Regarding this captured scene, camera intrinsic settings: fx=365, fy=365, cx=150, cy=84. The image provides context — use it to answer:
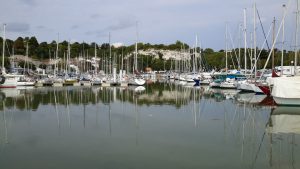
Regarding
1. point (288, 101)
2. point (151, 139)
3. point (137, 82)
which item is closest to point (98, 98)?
point (288, 101)

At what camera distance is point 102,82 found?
71500 millimetres

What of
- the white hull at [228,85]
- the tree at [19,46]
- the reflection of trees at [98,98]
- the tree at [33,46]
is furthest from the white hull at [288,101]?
the tree at [19,46]

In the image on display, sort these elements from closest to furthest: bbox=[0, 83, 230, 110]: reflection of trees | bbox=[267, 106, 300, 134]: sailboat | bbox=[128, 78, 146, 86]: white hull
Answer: bbox=[267, 106, 300, 134]: sailboat → bbox=[0, 83, 230, 110]: reflection of trees → bbox=[128, 78, 146, 86]: white hull

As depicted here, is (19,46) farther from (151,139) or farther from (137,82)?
(151,139)

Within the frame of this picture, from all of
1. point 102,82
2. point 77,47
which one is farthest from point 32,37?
point 102,82

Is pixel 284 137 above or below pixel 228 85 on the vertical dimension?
below

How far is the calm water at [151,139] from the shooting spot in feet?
43.4

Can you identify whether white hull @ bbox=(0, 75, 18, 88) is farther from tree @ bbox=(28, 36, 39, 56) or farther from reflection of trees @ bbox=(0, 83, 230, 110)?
tree @ bbox=(28, 36, 39, 56)

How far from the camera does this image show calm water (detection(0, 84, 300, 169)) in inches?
520

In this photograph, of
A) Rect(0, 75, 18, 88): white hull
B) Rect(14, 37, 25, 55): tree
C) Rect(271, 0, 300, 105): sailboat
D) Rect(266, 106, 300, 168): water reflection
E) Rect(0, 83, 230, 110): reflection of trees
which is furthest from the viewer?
Rect(14, 37, 25, 55): tree

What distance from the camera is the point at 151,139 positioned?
17375 millimetres

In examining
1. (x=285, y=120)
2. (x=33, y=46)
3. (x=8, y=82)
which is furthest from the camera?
(x=33, y=46)

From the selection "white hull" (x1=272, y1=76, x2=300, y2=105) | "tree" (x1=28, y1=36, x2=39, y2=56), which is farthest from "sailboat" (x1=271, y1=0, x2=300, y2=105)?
"tree" (x1=28, y1=36, x2=39, y2=56)

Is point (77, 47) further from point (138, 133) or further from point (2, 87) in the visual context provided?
point (138, 133)
